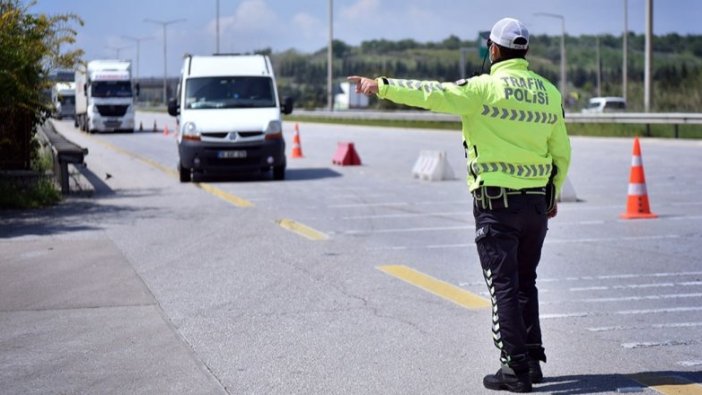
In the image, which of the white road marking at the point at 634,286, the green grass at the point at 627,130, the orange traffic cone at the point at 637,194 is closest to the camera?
the white road marking at the point at 634,286

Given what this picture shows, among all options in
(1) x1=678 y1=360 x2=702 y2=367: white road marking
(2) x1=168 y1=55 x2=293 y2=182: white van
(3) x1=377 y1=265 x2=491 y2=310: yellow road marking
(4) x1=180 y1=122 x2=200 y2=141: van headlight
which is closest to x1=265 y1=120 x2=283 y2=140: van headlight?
(2) x1=168 y1=55 x2=293 y2=182: white van

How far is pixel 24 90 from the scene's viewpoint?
16.9 m

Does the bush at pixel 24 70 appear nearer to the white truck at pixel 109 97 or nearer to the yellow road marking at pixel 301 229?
the yellow road marking at pixel 301 229

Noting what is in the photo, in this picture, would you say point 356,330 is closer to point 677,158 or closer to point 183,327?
point 183,327

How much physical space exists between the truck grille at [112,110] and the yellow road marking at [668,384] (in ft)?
158

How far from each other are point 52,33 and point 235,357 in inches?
471

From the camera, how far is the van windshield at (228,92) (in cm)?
2366

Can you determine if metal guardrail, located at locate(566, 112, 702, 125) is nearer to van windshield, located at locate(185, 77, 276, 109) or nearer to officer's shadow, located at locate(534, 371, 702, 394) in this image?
van windshield, located at locate(185, 77, 276, 109)

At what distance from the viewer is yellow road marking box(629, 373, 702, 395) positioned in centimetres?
627

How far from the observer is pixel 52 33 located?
59.2 feet

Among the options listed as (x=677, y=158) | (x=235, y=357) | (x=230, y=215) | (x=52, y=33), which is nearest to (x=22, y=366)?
(x=235, y=357)

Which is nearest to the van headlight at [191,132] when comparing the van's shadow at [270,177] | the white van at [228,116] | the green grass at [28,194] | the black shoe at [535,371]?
the white van at [228,116]

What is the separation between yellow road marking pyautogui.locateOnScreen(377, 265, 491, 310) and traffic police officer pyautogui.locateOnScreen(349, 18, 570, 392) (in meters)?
2.63

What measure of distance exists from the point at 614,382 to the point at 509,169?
1326 mm
